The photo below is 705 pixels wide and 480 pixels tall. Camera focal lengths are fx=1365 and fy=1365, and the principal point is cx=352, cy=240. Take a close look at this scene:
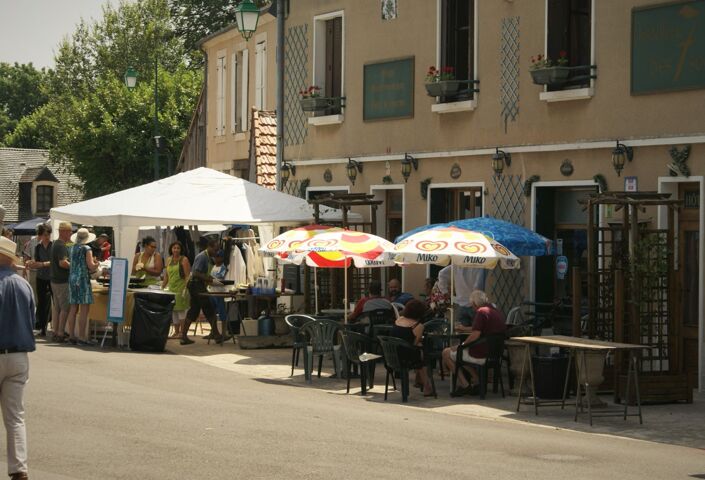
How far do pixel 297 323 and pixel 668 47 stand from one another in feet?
21.1

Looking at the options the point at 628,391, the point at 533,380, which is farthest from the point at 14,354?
the point at 628,391

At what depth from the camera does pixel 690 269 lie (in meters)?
18.4

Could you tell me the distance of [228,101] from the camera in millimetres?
36062

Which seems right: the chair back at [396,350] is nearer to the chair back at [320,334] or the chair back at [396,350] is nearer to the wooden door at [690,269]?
the chair back at [320,334]

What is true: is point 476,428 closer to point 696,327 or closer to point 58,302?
point 696,327

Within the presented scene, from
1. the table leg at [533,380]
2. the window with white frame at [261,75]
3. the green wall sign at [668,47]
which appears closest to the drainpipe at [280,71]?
the window with white frame at [261,75]

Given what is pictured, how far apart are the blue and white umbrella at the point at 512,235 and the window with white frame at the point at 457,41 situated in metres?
3.49

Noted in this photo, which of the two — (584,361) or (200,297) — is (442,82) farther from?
(584,361)

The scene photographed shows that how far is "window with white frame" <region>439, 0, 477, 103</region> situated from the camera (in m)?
22.7

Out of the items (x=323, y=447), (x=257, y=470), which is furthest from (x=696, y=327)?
(x=257, y=470)

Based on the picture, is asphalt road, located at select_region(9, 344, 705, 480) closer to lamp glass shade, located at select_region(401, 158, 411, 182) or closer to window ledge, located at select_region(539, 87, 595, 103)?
window ledge, located at select_region(539, 87, 595, 103)

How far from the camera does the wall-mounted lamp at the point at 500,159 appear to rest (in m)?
21.6

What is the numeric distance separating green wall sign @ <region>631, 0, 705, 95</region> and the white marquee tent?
278 inches

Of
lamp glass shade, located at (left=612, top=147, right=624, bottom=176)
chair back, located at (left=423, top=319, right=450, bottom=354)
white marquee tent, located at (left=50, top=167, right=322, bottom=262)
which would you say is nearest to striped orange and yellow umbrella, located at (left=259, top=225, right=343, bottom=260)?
white marquee tent, located at (left=50, top=167, right=322, bottom=262)
